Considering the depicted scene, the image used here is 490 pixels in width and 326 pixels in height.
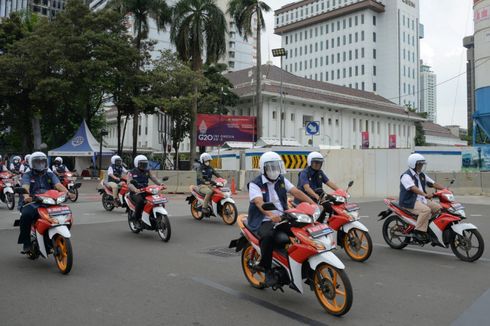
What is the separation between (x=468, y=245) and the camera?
25.3ft

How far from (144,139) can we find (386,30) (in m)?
64.2

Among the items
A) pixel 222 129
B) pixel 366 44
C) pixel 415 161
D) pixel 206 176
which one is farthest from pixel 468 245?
pixel 366 44

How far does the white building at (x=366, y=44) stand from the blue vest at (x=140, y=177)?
103m

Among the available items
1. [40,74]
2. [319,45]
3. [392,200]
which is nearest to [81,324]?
[392,200]

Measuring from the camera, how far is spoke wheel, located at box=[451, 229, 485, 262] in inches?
298

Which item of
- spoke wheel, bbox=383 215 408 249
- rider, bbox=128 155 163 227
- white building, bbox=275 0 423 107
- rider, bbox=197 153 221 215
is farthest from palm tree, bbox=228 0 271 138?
white building, bbox=275 0 423 107

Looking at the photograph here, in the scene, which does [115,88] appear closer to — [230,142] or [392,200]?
[230,142]

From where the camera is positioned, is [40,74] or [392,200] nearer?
[392,200]

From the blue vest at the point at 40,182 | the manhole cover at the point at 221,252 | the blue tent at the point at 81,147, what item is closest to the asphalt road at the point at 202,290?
the manhole cover at the point at 221,252

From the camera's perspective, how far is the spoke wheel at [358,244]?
298 inches

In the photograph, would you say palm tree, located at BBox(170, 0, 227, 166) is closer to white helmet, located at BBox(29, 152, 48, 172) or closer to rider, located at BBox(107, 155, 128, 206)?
rider, located at BBox(107, 155, 128, 206)

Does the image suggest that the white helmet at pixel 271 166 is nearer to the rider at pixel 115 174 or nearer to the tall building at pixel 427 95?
the rider at pixel 115 174

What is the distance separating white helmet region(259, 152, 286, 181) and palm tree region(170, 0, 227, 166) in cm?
2937

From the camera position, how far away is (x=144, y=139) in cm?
7025
